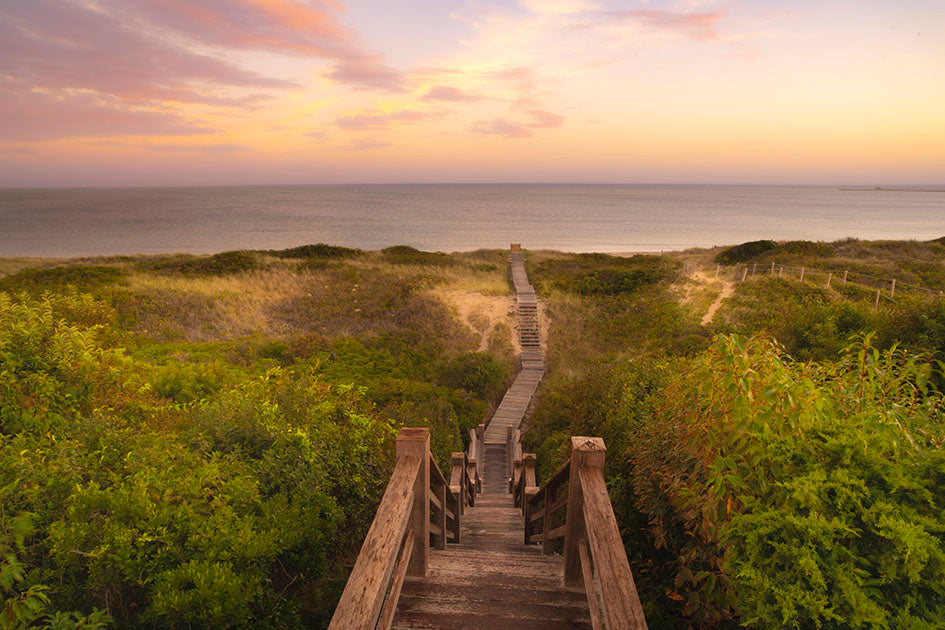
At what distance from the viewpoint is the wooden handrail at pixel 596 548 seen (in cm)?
190

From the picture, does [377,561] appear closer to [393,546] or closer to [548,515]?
[393,546]

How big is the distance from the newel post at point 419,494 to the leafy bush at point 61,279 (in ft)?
65.1

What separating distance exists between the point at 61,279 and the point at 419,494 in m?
24.6

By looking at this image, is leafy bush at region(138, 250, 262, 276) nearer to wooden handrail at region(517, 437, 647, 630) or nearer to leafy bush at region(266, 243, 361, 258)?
leafy bush at region(266, 243, 361, 258)

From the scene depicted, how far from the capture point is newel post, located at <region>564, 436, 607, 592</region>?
9.23ft

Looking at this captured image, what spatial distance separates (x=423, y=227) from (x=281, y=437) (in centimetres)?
7900

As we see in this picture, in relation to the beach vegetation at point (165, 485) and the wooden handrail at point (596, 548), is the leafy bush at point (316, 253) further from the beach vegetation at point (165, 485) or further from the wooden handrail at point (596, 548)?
the wooden handrail at point (596, 548)

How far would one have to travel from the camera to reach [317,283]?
23531mm

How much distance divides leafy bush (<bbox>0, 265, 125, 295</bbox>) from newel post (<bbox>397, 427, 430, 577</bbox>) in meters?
19.8

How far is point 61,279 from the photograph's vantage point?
19688 mm

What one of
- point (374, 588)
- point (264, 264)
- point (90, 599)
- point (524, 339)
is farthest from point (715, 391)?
point (264, 264)

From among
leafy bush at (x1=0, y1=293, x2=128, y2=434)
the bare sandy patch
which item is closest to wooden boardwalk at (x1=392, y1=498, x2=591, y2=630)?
leafy bush at (x1=0, y1=293, x2=128, y2=434)

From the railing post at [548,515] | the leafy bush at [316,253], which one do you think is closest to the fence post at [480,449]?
the railing post at [548,515]

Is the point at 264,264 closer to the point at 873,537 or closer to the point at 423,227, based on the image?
the point at 873,537
